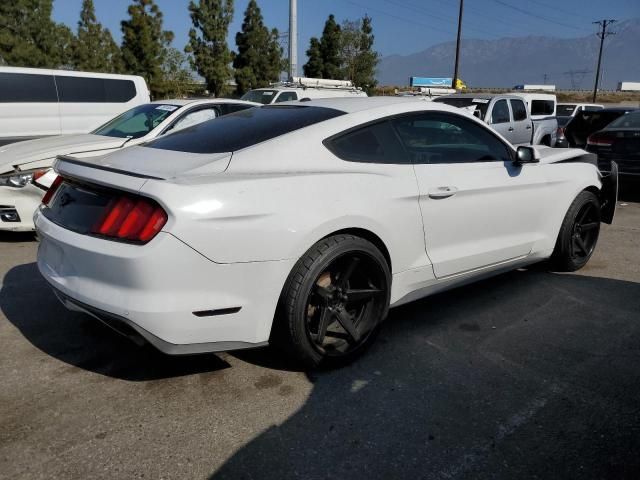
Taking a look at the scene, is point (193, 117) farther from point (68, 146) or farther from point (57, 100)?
point (57, 100)

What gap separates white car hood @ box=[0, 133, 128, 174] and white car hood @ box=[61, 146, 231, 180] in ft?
9.71

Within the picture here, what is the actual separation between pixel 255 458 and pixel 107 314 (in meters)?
0.93

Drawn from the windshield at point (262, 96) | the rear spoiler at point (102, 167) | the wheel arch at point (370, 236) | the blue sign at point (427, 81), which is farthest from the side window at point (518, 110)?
the blue sign at point (427, 81)

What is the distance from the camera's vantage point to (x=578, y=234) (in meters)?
4.78

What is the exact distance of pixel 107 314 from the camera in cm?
254

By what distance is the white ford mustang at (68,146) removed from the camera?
5.50 metres

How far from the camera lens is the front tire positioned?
14.9ft

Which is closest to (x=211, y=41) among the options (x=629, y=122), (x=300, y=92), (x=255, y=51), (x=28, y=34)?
(x=255, y=51)

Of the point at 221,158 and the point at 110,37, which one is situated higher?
the point at 110,37

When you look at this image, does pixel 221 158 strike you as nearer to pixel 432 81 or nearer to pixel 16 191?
pixel 16 191

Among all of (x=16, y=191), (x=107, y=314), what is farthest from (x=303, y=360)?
(x=16, y=191)

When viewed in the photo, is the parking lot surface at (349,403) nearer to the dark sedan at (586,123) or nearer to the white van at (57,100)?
the white van at (57,100)

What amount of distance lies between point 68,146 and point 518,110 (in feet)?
33.8

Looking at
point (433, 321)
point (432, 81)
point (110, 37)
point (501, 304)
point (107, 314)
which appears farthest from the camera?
point (432, 81)
